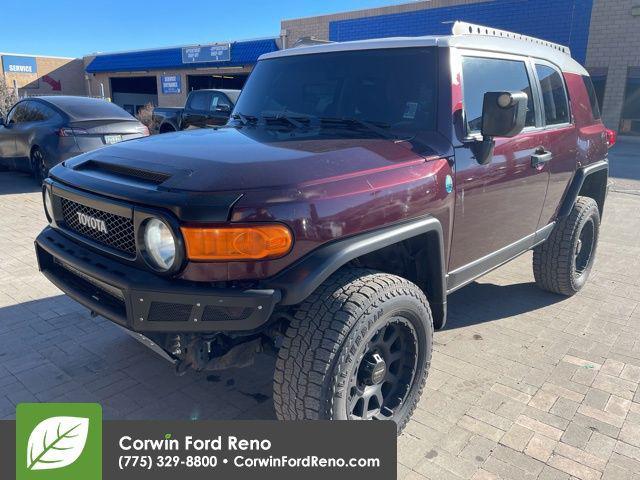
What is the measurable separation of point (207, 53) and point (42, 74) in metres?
19.7

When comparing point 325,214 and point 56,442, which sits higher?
point 325,214

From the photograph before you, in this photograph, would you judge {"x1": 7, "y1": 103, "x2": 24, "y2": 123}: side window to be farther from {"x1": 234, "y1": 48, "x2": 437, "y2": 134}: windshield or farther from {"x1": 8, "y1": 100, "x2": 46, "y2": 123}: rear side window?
{"x1": 234, "y1": 48, "x2": 437, "y2": 134}: windshield

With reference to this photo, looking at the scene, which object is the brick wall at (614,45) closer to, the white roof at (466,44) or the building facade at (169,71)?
the building facade at (169,71)

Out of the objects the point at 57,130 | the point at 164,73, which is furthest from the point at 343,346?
the point at 164,73

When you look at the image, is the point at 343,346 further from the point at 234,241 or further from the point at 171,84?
the point at 171,84

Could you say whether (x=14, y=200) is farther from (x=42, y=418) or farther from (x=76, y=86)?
(x=76, y=86)

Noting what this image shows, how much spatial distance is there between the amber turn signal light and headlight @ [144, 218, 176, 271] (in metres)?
0.12

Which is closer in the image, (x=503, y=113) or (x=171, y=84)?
(x=503, y=113)

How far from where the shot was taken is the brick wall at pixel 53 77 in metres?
39.1

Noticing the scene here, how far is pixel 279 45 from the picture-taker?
80.5ft

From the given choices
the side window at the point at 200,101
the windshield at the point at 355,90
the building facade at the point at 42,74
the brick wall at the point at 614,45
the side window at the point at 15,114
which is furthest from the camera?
the building facade at the point at 42,74

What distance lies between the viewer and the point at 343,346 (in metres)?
2.28

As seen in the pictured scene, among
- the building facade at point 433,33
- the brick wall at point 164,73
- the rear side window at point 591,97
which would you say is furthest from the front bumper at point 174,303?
the brick wall at point 164,73

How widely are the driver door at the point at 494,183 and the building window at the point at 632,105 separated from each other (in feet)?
55.5
